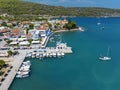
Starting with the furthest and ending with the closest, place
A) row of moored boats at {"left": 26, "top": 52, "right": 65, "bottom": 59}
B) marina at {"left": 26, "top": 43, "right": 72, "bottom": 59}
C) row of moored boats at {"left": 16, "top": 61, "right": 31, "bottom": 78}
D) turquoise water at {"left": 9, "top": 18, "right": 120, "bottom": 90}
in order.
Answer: marina at {"left": 26, "top": 43, "right": 72, "bottom": 59} → row of moored boats at {"left": 26, "top": 52, "right": 65, "bottom": 59} → row of moored boats at {"left": 16, "top": 61, "right": 31, "bottom": 78} → turquoise water at {"left": 9, "top": 18, "right": 120, "bottom": 90}

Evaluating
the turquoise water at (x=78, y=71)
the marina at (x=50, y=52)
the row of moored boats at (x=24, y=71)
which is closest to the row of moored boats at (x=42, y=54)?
the marina at (x=50, y=52)

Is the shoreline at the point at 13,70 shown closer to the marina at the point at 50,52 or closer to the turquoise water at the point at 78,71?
the turquoise water at the point at 78,71

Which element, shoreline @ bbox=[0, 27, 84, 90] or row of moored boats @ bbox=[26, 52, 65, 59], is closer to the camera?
shoreline @ bbox=[0, 27, 84, 90]

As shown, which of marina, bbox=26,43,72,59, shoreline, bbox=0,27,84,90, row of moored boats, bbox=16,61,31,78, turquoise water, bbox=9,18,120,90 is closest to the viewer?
shoreline, bbox=0,27,84,90

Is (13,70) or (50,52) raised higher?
(50,52)

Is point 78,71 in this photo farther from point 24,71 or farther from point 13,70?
point 13,70

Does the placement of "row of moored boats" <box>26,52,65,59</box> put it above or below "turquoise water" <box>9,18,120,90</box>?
above

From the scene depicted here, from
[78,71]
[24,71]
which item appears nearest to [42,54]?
[24,71]

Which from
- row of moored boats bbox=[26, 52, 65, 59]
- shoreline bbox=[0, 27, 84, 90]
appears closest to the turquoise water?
shoreline bbox=[0, 27, 84, 90]

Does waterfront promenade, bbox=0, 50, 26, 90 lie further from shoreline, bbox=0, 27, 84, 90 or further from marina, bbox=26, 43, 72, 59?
marina, bbox=26, 43, 72, 59
